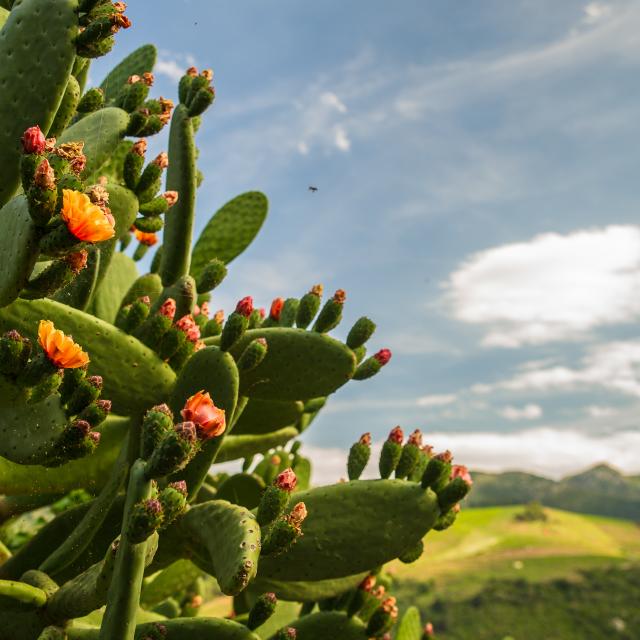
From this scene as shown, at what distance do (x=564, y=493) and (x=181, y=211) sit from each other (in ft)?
463

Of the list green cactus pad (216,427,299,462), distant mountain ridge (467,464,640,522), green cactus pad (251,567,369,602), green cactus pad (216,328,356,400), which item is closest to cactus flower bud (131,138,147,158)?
green cactus pad (216,328,356,400)

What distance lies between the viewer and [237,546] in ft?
6.65

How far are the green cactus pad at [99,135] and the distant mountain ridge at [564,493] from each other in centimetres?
11053

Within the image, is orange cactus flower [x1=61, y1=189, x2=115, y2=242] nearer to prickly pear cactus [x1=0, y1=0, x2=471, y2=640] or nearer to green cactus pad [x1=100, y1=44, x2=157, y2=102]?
prickly pear cactus [x1=0, y1=0, x2=471, y2=640]

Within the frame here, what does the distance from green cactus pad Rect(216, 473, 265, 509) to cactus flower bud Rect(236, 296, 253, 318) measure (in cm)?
109

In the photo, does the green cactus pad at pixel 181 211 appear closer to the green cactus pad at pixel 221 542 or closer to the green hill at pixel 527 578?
the green cactus pad at pixel 221 542

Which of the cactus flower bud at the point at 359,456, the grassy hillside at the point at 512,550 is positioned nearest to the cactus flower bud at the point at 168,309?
the cactus flower bud at the point at 359,456

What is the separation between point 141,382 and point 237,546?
85 cm

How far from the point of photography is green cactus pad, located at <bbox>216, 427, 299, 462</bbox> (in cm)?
337

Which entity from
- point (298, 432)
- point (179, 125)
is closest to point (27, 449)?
point (179, 125)

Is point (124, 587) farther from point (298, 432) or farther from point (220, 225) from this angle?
point (220, 225)

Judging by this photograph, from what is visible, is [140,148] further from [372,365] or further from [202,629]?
[202,629]

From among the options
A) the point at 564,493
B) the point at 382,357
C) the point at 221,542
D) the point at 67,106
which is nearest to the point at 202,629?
the point at 221,542

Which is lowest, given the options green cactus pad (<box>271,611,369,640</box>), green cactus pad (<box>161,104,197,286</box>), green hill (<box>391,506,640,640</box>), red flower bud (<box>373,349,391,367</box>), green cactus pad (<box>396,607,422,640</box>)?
green hill (<box>391,506,640,640</box>)
